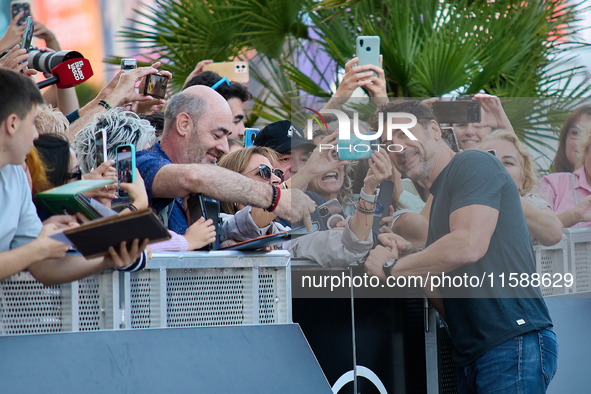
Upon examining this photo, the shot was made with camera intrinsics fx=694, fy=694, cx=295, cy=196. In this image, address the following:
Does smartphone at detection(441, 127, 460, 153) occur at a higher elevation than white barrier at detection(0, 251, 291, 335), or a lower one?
higher

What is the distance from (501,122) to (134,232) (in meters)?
1.90

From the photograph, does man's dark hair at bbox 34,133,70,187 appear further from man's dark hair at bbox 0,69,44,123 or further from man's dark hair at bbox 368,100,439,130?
man's dark hair at bbox 368,100,439,130

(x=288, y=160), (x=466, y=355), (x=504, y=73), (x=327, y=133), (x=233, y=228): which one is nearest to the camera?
(x=466, y=355)

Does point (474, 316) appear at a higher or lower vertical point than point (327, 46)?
lower

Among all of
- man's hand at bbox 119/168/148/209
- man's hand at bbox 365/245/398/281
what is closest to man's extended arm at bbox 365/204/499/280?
man's hand at bbox 365/245/398/281

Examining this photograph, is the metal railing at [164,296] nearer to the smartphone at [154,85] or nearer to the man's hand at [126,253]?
the man's hand at [126,253]

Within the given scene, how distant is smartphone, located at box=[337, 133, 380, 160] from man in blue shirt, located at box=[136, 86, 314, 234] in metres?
0.28

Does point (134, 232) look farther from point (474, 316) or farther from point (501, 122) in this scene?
point (501, 122)

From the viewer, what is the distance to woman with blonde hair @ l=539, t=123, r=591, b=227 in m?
3.28

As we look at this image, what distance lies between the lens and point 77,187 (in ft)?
7.42

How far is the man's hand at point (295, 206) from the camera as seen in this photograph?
3018 millimetres

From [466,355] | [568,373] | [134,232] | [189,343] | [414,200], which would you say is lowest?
[568,373]

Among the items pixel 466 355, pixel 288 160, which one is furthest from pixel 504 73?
pixel 466 355

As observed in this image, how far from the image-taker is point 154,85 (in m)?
4.02
